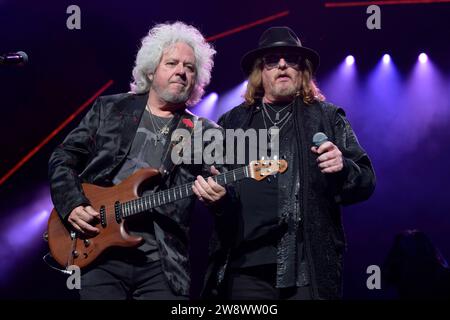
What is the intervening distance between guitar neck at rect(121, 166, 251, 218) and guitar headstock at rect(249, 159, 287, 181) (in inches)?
1.3

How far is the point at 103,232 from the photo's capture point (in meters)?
3.26

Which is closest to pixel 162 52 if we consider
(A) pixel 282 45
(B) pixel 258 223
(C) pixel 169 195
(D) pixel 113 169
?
(A) pixel 282 45

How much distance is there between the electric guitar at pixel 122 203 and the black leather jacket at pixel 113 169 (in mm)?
97

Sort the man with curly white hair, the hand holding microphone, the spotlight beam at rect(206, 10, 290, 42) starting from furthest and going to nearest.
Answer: the spotlight beam at rect(206, 10, 290, 42) < the man with curly white hair < the hand holding microphone

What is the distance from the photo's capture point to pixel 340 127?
3479 millimetres

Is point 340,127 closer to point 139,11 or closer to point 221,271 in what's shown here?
point 221,271

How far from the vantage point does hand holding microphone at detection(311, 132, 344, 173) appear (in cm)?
284

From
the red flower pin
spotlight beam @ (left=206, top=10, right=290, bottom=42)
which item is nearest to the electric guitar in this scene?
the red flower pin

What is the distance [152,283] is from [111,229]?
0.43 m

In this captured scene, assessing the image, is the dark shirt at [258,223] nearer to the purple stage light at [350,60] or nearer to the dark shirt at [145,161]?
the dark shirt at [145,161]

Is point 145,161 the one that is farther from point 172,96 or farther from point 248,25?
point 248,25

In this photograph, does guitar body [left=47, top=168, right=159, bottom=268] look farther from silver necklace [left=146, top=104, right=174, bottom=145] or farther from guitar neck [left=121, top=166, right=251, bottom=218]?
silver necklace [left=146, top=104, right=174, bottom=145]

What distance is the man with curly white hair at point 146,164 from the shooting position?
310 cm

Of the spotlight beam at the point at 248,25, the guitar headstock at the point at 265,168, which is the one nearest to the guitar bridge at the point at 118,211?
the guitar headstock at the point at 265,168
